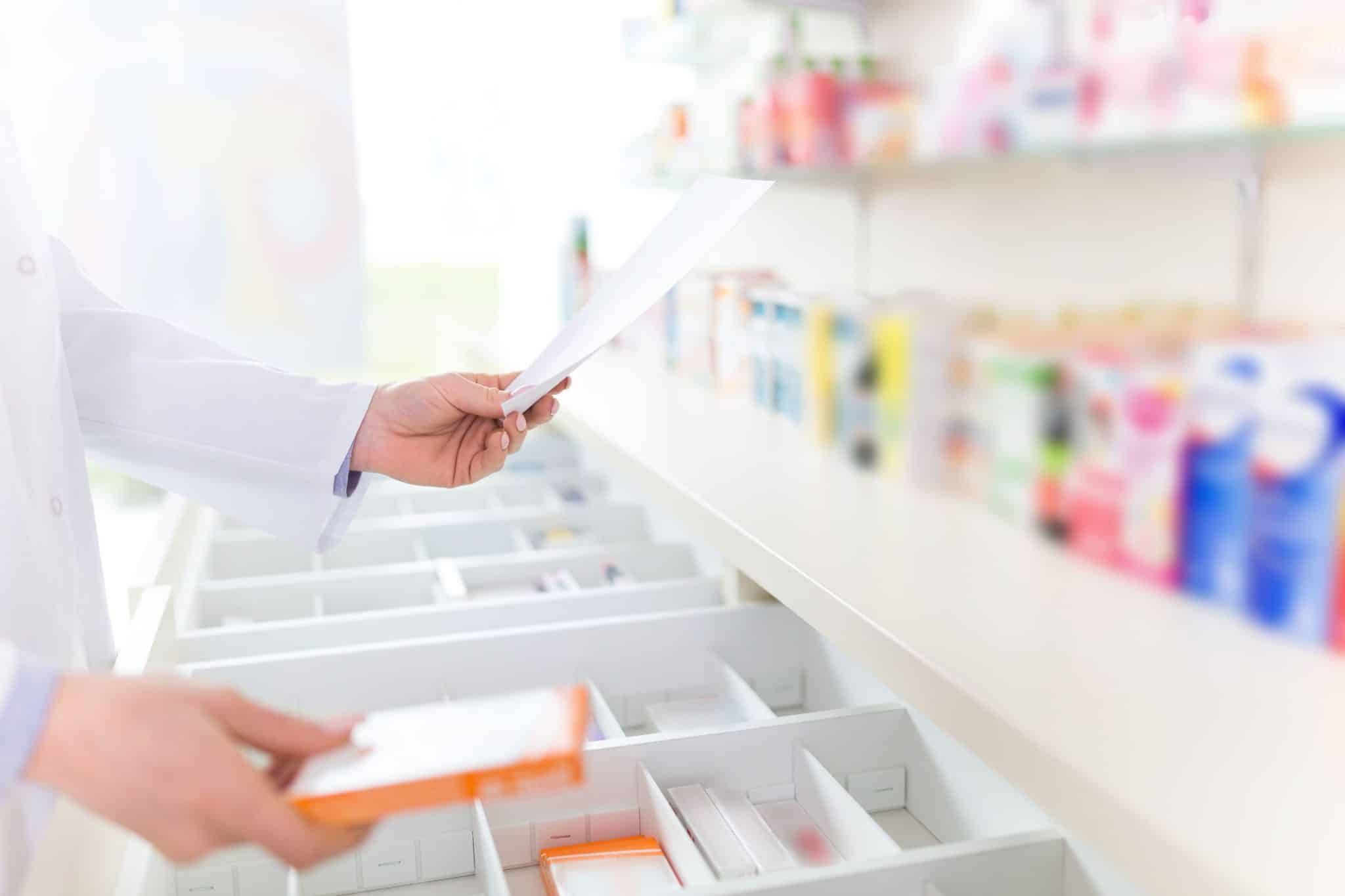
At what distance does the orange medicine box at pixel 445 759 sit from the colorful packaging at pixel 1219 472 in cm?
60

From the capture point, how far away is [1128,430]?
1.07 metres

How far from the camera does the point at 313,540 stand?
1.24m

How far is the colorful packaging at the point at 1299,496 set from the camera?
0.90 m

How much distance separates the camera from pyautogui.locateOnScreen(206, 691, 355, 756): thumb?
649mm

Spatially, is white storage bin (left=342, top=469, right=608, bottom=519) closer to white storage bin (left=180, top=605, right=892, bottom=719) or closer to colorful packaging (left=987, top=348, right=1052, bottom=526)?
white storage bin (left=180, top=605, right=892, bottom=719)

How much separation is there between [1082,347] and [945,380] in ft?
0.76

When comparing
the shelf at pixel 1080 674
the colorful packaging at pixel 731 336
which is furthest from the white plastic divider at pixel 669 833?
the colorful packaging at pixel 731 336

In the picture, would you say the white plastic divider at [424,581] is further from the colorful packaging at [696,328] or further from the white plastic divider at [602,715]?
the colorful packaging at [696,328]

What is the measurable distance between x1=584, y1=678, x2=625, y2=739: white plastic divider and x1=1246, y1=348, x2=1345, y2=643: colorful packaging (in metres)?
0.63

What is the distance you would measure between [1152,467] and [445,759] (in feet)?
2.32

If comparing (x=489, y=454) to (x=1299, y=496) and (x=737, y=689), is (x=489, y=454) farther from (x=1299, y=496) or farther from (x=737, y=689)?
(x=1299, y=496)

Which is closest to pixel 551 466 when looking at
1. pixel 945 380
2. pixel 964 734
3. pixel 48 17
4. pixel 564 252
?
pixel 564 252

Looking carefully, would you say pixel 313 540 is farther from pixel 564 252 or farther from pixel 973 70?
pixel 564 252

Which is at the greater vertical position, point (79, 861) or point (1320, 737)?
point (1320, 737)
